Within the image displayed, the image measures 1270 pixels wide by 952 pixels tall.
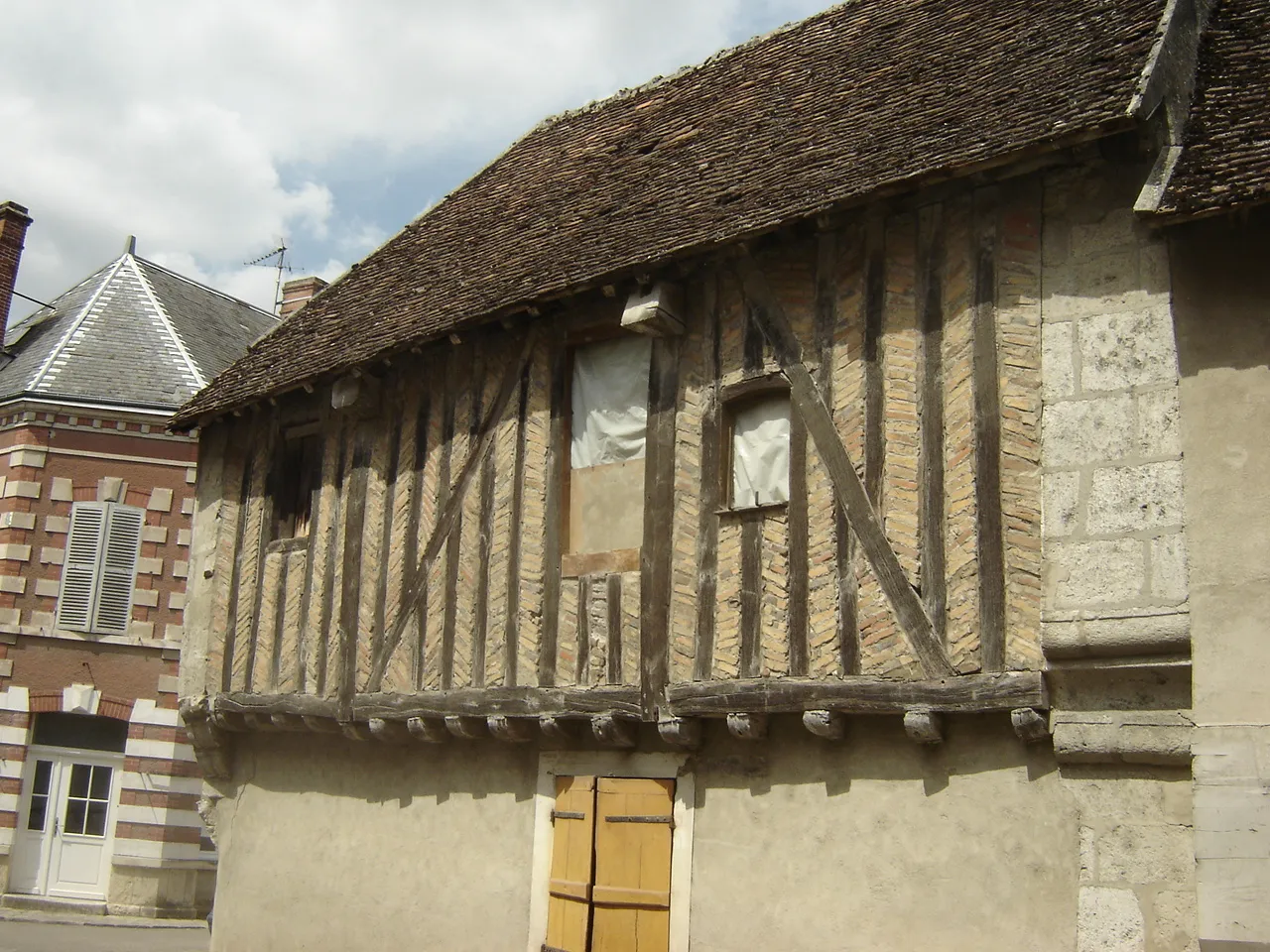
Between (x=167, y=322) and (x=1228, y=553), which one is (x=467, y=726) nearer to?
(x=1228, y=553)

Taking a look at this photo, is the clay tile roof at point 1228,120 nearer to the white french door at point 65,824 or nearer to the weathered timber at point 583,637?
the weathered timber at point 583,637

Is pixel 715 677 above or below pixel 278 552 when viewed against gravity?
below

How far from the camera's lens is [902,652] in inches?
263

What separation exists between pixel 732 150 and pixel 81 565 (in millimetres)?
10504

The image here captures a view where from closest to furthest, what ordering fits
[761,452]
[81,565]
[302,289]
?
[761,452], [81,565], [302,289]

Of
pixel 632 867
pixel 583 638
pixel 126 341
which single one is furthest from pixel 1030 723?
pixel 126 341

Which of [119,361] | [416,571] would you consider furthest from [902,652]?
[119,361]

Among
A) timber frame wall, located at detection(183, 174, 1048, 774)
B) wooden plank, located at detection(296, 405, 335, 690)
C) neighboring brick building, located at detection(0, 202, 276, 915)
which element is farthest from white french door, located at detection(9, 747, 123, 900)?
wooden plank, located at detection(296, 405, 335, 690)

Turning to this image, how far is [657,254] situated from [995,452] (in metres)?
2.41

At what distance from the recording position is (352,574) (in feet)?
32.0

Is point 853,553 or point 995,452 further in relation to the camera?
point 853,553

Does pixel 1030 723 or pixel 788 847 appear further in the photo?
pixel 788 847

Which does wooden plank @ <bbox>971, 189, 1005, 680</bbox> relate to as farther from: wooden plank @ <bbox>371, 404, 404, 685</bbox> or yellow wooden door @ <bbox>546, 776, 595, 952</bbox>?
Result: wooden plank @ <bbox>371, 404, 404, 685</bbox>

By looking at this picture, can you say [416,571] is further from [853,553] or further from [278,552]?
[853,553]
